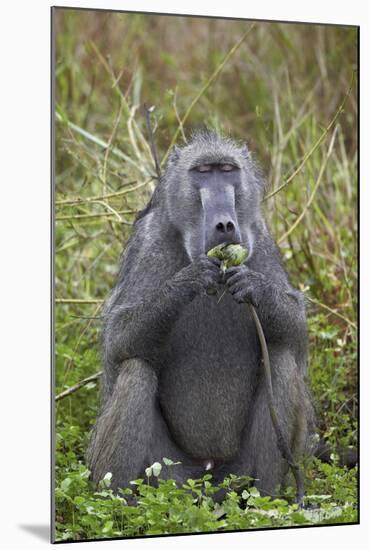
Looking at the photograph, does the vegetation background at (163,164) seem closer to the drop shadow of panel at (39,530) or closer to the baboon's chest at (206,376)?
the drop shadow of panel at (39,530)

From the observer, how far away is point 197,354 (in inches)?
245

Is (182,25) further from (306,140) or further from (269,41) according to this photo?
(306,140)

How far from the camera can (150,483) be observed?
6152 millimetres

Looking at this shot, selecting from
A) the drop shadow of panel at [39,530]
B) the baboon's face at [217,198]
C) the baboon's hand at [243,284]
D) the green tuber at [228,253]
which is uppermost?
the baboon's face at [217,198]

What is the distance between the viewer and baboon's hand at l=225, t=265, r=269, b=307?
233 inches

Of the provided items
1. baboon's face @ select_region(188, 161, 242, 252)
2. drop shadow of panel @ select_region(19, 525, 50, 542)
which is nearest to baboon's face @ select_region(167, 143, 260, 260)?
baboon's face @ select_region(188, 161, 242, 252)

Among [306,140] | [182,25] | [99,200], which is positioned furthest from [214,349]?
[182,25]

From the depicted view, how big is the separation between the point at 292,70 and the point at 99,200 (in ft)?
7.79

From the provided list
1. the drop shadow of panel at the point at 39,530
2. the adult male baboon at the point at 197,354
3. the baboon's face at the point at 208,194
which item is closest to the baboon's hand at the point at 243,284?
the adult male baboon at the point at 197,354

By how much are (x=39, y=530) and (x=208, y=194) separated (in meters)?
1.99

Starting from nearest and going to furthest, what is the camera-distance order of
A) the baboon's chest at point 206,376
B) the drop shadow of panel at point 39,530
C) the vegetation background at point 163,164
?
the drop shadow of panel at point 39,530
the vegetation background at point 163,164
the baboon's chest at point 206,376

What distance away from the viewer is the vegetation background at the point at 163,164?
6.07m

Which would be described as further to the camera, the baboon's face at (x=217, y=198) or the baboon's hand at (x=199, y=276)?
the baboon's hand at (x=199, y=276)

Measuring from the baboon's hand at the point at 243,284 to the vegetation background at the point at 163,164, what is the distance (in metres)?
0.98
